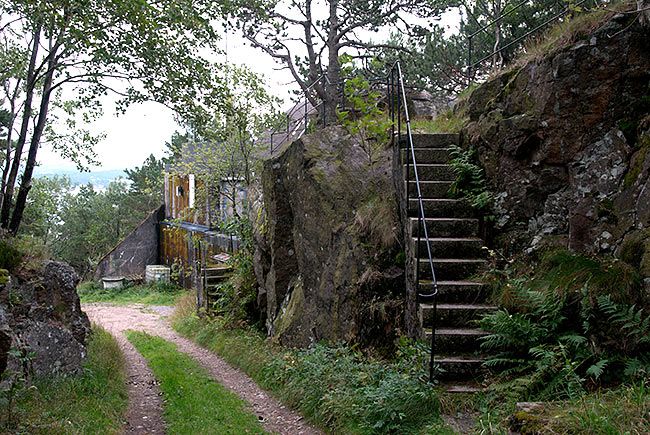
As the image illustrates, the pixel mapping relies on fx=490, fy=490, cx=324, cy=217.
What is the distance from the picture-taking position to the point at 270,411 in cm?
708

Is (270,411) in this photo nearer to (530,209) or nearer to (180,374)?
(180,374)

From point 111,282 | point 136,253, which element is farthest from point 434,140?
point 136,253

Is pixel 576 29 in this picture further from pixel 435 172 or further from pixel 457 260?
pixel 457 260

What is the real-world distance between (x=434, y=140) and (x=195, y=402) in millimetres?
5592

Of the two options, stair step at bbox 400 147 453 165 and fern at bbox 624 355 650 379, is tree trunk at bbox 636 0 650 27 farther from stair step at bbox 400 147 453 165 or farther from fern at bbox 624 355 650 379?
fern at bbox 624 355 650 379

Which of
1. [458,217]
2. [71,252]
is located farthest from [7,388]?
[71,252]

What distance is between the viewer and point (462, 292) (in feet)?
19.5

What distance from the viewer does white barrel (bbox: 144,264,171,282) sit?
25.4 meters

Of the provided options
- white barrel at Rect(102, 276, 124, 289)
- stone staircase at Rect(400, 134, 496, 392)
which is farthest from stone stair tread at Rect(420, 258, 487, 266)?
white barrel at Rect(102, 276, 124, 289)

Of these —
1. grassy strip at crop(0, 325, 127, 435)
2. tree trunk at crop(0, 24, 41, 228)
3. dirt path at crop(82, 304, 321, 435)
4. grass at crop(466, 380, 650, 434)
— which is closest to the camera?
grass at crop(466, 380, 650, 434)

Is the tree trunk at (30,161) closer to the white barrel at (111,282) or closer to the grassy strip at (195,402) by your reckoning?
the grassy strip at (195,402)

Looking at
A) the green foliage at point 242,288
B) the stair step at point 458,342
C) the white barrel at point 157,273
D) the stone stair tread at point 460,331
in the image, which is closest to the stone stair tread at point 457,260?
the stone stair tread at point 460,331

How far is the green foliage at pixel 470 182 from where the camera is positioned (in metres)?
6.73

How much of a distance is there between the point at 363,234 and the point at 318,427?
2.90 metres
